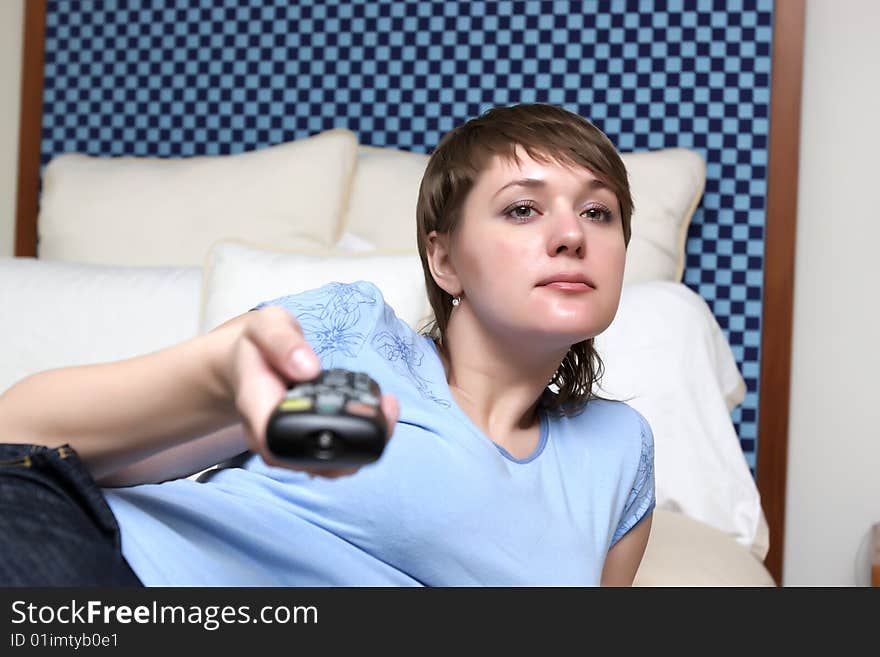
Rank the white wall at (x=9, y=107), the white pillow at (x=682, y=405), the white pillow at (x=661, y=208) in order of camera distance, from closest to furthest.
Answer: the white pillow at (x=682, y=405) → the white pillow at (x=661, y=208) → the white wall at (x=9, y=107)

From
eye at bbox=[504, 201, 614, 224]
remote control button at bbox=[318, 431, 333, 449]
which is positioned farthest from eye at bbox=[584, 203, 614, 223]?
remote control button at bbox=[318, 431, 333, 449]

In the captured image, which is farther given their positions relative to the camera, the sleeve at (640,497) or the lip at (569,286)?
the sleeve at (640,497)

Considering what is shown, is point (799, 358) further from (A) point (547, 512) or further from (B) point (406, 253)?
(A) point (547, 512)

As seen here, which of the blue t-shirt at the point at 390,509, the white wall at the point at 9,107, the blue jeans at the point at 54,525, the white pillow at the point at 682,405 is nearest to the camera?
the blue jeans at the point at 54,525

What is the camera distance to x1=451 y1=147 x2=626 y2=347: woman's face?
1.06m

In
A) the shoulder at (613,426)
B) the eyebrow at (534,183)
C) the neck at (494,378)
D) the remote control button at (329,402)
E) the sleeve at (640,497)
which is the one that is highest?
the eyebrow at (534,183)

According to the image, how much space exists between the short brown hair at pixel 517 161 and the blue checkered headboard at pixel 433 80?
1114 millimetres

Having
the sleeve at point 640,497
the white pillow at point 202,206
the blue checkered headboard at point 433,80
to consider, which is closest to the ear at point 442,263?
the sleeve at point 640,497

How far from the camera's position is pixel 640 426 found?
127 cm

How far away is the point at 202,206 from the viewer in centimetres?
215

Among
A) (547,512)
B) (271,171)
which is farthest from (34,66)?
(547,512)

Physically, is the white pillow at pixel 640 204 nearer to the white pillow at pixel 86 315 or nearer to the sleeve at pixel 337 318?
the white pillow at pixel 86 315

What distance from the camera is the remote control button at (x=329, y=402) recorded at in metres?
0.59

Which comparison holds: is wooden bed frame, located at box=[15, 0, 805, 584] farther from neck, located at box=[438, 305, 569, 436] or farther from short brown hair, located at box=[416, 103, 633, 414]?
neck, located at box=[438, 305, 569, 436]
